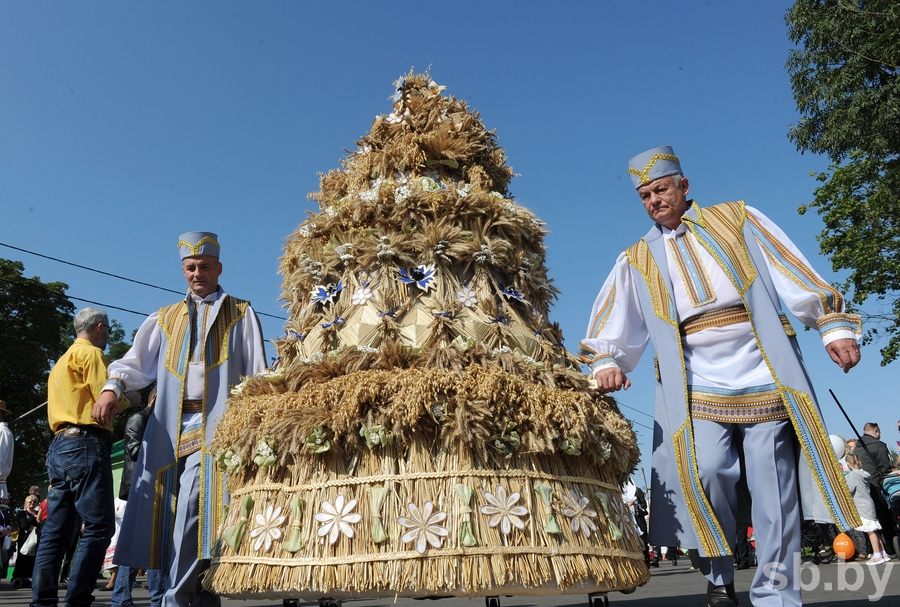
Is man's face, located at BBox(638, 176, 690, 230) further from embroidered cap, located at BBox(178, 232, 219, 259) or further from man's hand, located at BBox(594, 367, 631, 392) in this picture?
embroidered cap, located at BBox(178, 232, 219, 259)

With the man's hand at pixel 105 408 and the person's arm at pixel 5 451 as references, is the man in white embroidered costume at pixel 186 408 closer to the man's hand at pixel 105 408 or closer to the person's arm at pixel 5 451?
the man's hand at pixel 105 408

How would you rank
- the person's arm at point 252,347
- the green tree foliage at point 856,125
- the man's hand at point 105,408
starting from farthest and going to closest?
the green tree foliage at point 856,125
the person's arm at point 252,347
the man's hand at point 105,408

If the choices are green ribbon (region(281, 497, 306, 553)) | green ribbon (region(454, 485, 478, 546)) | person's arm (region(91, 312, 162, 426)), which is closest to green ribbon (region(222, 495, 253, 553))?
green ribbon (region(281, 497, 306, 553))

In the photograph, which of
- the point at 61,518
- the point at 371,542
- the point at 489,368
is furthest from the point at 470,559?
the point at 61,518

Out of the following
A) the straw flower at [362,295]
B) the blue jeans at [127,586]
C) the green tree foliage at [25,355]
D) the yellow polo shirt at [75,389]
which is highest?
the green tree foliage at [25,355]

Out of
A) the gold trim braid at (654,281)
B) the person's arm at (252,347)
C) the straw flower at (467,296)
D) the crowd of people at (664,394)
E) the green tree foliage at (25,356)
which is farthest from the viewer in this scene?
the green tree foliage at (25,356)

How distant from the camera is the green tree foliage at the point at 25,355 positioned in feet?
85.6

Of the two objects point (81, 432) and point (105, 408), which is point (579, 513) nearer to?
point (105, 408)

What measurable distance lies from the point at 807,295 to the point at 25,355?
92.6 ft

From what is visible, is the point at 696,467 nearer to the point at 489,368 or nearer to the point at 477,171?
the point at 489,368

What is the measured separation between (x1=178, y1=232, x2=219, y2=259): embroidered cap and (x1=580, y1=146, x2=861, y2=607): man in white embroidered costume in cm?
241

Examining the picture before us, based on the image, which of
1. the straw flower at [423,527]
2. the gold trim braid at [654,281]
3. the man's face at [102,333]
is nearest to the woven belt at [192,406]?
the man's face at [102,333]

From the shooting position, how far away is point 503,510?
3039 mm

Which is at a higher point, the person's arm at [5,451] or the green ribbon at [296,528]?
the person's arm at [5,451]
